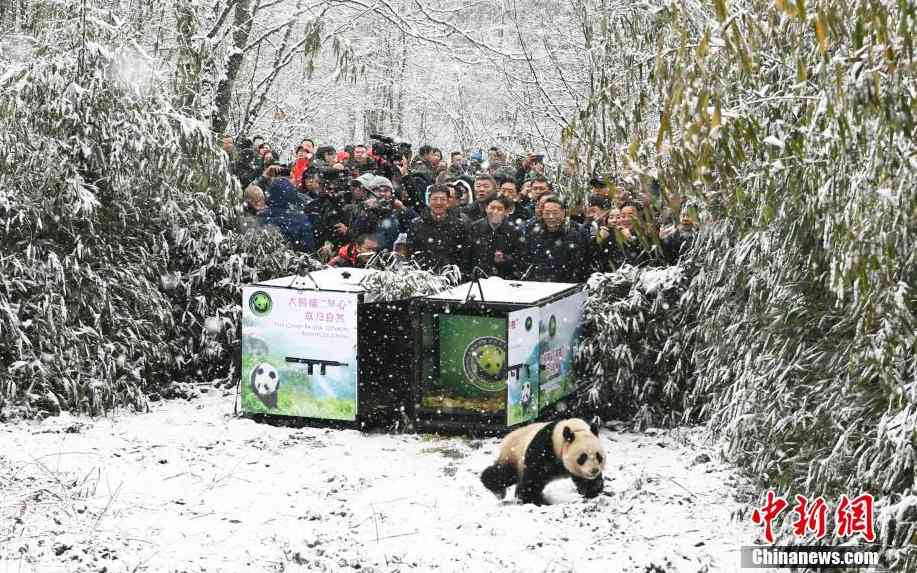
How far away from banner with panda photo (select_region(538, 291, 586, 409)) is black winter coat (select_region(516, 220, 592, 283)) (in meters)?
0.54

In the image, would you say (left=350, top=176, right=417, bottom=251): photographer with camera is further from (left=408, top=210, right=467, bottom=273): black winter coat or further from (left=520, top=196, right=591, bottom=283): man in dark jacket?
(left=520, top=196, right=591, bottom=283): man in dark jacket

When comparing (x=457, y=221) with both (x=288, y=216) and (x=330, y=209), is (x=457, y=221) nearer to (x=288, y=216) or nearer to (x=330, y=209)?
(x=288, y=216)

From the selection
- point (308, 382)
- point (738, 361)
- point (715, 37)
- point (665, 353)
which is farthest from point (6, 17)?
point (715, 37)

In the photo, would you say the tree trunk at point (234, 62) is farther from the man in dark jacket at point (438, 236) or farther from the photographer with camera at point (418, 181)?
the man in dark jacket at point (438, 236)

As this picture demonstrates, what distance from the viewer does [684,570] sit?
6312 mm

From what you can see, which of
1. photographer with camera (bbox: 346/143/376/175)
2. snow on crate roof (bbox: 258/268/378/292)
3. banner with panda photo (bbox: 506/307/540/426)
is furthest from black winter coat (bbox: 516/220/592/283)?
photographer with camera (bbox: 346/143/376/175)

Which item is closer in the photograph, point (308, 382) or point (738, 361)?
point (738, 361)

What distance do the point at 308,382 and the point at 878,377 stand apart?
5039 mm

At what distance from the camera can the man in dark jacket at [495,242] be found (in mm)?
10562

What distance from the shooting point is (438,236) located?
10648 millimetres

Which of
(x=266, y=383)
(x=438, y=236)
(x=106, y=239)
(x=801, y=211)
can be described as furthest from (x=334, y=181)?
(x=801, y=211)

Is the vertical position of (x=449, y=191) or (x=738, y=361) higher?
(x=449, y=191)

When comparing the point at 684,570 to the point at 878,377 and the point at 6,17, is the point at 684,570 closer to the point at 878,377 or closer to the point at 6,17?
the point at 878,377

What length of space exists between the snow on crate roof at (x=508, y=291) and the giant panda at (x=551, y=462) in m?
1.53
